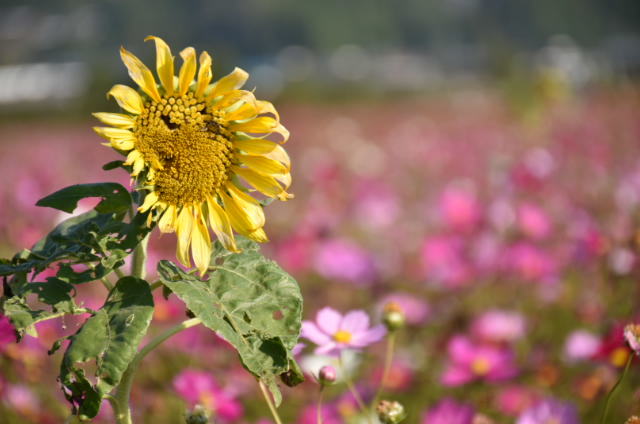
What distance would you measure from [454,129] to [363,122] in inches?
81.3

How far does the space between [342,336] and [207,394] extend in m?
0.45

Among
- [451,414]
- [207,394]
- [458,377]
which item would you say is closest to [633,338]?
[451,414]

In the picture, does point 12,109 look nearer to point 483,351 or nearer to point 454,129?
point 454,129

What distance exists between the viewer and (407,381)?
1.54 m

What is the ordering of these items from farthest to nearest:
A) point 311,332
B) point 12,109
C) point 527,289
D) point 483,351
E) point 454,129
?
point 12,109 → point 454,129 → point 527,289 → point 483,351 → point 311,332

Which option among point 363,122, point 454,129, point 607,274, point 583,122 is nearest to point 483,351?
point 607,274

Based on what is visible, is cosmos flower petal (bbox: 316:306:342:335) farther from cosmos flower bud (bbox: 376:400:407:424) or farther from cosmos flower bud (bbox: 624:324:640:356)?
cosmos flower bud (bbox: 624:324:640:356)

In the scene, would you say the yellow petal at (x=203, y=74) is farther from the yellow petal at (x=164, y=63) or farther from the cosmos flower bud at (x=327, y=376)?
the cosmos flower bud at (x=327, y=376)

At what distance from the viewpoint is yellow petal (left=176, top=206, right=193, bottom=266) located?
0.76 meters

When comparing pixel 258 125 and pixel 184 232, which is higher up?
pixel 258 125

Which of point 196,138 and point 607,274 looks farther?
point 607,274

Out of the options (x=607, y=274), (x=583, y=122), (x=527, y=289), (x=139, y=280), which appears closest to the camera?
(x=139, y=280)

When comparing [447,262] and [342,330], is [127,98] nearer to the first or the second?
[342,330]

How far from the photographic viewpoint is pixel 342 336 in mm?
1007
